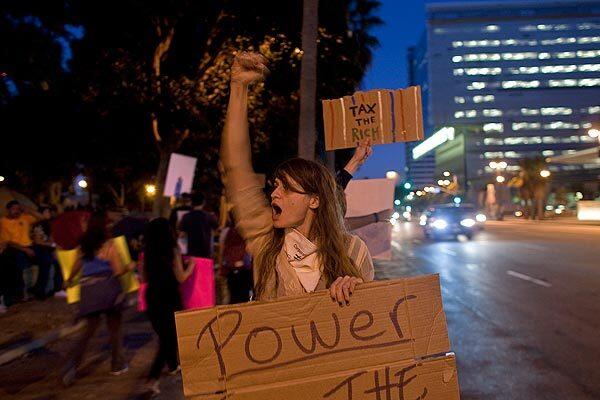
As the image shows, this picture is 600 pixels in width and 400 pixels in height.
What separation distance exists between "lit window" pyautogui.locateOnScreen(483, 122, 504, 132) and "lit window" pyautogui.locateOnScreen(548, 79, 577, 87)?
1733cm

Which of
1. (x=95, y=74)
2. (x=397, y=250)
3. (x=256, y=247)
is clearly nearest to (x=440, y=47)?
(x=397, y=250)

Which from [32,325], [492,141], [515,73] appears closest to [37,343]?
[32,325]

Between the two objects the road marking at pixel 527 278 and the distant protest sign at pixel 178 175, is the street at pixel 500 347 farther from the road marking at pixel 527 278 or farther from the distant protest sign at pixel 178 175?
the distant protest sign at pixel 178 175

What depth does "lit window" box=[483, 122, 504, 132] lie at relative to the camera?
151000mm

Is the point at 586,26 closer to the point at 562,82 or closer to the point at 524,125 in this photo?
the point at 562,82

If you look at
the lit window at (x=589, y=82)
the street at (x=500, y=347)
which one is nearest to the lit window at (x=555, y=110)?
the lit window at (x=589, y=82)

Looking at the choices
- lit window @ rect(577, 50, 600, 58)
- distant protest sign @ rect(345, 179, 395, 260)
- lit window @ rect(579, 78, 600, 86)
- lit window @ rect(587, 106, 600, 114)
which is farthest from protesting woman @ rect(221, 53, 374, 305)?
lit window @ rect(577, 50, 600, 58)

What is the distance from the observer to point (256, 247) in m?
2.58

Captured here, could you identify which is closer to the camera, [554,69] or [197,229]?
[197,229]

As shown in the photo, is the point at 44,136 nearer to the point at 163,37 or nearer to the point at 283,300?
the point at 163,37

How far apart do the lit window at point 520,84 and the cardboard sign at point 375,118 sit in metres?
163

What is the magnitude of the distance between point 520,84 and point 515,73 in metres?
3.31

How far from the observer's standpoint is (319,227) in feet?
8.20

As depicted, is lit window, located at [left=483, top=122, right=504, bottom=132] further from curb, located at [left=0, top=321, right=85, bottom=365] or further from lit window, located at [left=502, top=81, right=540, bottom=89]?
curb, located at [left=0, top=321, right=85, bottom=365]
